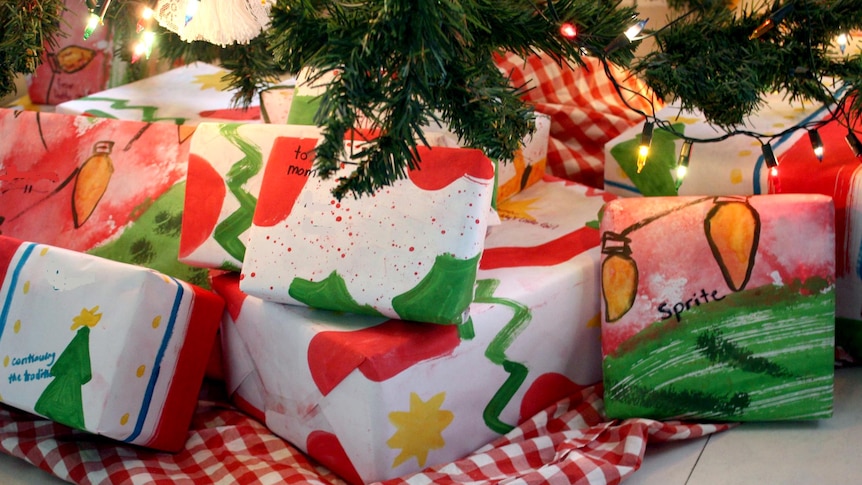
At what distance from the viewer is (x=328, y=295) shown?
3.25ft

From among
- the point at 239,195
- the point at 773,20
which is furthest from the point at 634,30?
the point at 239,195

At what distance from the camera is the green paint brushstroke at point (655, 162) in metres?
1.23

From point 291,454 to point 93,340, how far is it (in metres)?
0.27

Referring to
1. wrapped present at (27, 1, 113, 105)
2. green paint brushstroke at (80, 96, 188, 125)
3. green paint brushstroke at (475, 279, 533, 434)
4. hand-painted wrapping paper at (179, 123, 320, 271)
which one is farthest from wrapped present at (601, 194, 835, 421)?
wrapped present at (27, 1, 113, 105)

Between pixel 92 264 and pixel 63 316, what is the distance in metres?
0.07

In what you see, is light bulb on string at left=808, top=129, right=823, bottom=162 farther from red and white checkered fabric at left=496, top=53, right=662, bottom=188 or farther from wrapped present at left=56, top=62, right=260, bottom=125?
wrapped present at left=56, top=62, right=260, bottom=125

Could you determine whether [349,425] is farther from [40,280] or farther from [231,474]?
[40,280]

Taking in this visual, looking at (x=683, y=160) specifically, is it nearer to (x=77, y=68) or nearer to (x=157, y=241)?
(x=157, y=241)

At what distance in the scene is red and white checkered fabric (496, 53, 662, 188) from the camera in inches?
57.7

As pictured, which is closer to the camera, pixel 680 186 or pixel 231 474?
pixel 231 474

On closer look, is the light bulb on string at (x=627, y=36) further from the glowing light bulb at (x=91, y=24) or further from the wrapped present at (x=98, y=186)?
the wrapped present at (x=98, y=186)

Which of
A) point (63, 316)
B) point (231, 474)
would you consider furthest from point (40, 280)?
point (231, 474)

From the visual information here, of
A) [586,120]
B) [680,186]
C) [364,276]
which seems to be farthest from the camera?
[586,120]

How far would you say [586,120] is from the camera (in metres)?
1.48
